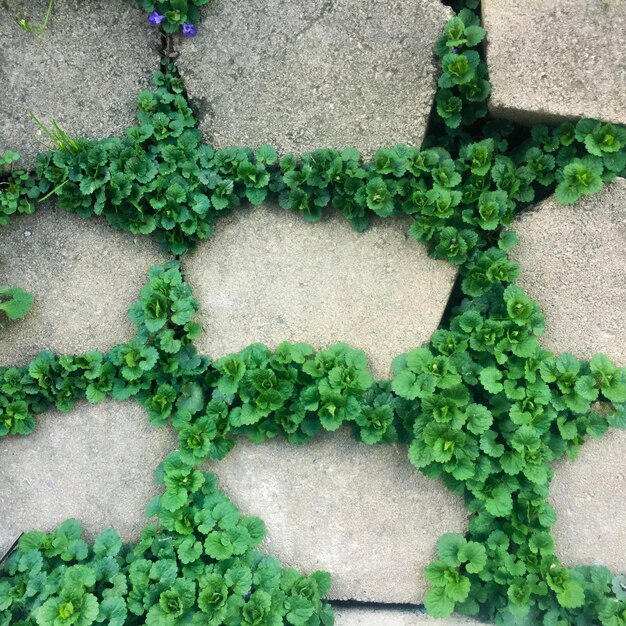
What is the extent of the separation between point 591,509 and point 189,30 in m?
2.95

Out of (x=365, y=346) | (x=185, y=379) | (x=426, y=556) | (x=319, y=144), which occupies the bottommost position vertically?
(x=426, y=556)

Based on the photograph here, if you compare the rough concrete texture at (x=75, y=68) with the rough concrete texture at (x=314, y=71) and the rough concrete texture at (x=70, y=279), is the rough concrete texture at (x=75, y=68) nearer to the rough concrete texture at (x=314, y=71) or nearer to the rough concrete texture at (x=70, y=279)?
the rough concrete texture at (x=314, y=71)

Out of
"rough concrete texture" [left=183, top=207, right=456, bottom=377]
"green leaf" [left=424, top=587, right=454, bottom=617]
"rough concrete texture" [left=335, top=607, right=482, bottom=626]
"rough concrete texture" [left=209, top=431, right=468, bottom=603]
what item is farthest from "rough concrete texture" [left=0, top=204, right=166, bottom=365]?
"green leaf" [left=424, top=587, right=454, bottom=617]

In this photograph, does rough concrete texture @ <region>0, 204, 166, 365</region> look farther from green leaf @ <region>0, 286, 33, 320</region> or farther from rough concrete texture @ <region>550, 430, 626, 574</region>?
rough concrete texture @ <region>550, 430, 626, 574</region>

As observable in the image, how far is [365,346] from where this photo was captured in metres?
3.07

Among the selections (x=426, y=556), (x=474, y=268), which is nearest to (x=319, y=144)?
(x=474, y=268)

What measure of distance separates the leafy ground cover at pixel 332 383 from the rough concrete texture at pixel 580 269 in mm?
118

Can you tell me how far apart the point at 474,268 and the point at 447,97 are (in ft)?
2.60

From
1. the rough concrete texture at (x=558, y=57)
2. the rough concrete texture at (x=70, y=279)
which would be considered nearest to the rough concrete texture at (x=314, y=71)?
the rough concrete texture at (x=558, y=57)

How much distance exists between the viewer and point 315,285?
3090 mm

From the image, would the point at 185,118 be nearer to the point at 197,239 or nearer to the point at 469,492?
the point at 197,239

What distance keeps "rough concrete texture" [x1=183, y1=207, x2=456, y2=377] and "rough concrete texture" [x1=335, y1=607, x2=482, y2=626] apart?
119 cm

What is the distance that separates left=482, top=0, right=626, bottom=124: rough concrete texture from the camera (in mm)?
2822

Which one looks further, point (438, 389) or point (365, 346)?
point (365, 346)
